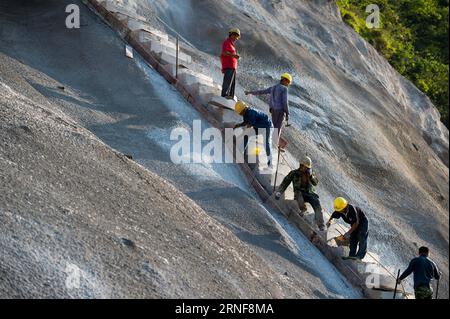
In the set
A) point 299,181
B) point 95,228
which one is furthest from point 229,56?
point 95,228

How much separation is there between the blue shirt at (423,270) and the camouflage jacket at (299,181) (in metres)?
2.44

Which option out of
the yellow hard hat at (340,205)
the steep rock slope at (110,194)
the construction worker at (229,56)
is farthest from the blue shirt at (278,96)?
the yellow hard hat at (340,205)

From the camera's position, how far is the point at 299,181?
54.9 ft

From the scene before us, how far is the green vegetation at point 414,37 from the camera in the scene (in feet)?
122

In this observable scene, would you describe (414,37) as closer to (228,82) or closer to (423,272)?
(228,82)

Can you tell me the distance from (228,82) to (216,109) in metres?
0.62

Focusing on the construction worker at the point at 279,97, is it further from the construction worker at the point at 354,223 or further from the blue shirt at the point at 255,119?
the construction worker at the point at 354,223

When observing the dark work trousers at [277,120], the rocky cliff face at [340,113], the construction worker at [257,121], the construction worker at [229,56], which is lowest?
the rocky cliff face at [340,113]

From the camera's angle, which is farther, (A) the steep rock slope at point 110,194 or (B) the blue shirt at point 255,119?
(B) the blue shirt at point 255,119

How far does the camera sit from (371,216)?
20234 millimetres

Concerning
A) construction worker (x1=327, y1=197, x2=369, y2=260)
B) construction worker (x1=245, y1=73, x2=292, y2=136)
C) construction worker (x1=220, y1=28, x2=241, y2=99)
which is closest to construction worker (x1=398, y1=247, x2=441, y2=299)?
construction worker (x1=327, y1=197, x2=369, y2=260)

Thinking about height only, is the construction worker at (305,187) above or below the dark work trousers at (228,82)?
below

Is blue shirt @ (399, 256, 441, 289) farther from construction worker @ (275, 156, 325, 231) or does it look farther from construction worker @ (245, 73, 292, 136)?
construction worker @ (245, 73, 292, 136)
